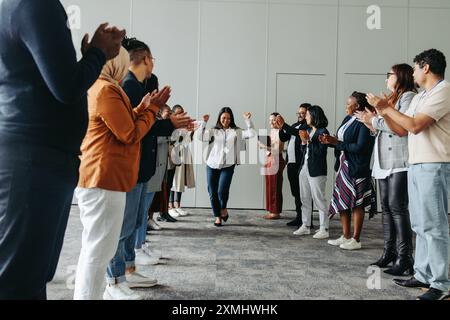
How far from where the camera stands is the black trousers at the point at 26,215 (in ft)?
3.30

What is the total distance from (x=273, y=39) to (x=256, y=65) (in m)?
0.47

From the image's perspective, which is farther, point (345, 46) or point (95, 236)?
point (345, 46)

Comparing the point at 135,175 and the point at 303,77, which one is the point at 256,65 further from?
the point at 135,175

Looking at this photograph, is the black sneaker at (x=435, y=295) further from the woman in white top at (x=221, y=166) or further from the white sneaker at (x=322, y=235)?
the woman in white top at (x=221, y=166)

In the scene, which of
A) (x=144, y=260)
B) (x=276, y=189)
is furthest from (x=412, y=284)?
(x=276, y=189)

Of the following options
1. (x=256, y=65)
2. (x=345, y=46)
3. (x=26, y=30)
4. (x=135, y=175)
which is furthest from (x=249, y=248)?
(x=345, y=46)

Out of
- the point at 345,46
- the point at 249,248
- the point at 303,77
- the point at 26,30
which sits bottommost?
the point at 249,248

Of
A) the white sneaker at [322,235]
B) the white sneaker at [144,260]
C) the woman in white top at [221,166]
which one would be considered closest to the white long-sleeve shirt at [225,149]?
the woman in white top at [221,166]

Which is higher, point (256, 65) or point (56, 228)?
point (256, 65)

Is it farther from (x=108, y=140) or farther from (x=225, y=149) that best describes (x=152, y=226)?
(x=108, y=140)

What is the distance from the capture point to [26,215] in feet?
3.34

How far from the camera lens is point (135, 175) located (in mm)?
1766

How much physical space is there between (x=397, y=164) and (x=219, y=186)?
7.47 feet
